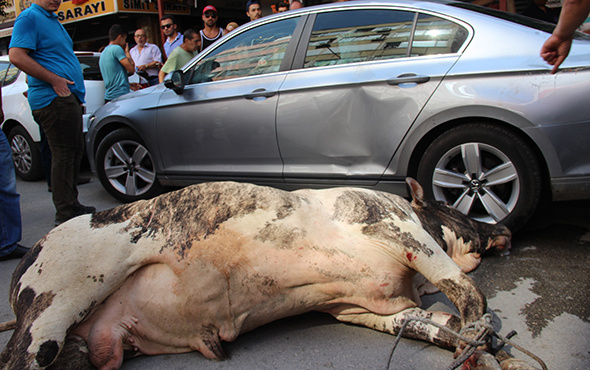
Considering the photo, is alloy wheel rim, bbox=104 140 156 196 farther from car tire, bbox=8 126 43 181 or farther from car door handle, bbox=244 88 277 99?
car tire, bbox=8 126 43 181

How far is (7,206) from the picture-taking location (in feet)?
12.1

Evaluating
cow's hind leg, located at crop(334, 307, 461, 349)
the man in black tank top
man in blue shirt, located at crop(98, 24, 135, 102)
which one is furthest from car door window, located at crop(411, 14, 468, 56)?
man in blue shirt, located at crop(98, 24, 135, 102)

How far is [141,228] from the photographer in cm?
213

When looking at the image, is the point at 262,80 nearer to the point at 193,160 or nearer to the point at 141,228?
the point at 193,160

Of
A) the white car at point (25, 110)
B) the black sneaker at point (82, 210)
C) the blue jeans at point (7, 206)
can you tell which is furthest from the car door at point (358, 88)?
the white car at point (25, 110)

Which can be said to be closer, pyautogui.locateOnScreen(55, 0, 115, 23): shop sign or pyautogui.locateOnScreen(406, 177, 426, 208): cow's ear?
pyautogui.locateOnScreen(406, 177, 426, 208): cow's ear

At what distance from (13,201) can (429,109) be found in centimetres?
332

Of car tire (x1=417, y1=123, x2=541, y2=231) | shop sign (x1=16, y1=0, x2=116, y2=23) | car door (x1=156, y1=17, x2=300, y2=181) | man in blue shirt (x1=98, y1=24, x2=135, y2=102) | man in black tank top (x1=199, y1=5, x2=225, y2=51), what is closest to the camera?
car tire (x1=417, y1=123, x2=541, y2=231)

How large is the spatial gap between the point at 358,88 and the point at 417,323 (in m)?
2.00

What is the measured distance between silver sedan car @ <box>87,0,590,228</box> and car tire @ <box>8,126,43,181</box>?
3124mm

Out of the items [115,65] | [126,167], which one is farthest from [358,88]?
[115,65]

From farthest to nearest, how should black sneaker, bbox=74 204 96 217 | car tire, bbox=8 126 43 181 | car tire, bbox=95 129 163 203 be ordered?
car tire, bbox=8 126 43 181, car tire, bbox=95 129 163 203, black sneaker, bbox=74 204 96 217

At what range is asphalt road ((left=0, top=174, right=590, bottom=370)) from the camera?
2.09m

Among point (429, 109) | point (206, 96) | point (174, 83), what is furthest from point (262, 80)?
→ point (429, 109)
